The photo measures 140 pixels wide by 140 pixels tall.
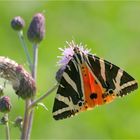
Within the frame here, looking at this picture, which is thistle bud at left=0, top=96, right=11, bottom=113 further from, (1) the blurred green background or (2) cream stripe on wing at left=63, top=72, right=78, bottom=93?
(1) the blurred green background

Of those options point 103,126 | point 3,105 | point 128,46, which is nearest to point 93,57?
point 3,105

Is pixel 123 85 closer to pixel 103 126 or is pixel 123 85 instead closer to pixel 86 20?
pixel 103 126

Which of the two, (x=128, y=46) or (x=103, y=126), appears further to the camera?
(x=128, y=46)

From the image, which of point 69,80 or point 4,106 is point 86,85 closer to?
point 69,80

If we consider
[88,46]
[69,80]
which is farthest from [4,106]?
[88,46]

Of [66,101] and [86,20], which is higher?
[86,20]

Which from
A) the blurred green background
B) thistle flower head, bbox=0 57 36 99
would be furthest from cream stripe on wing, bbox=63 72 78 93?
the blurred green background
